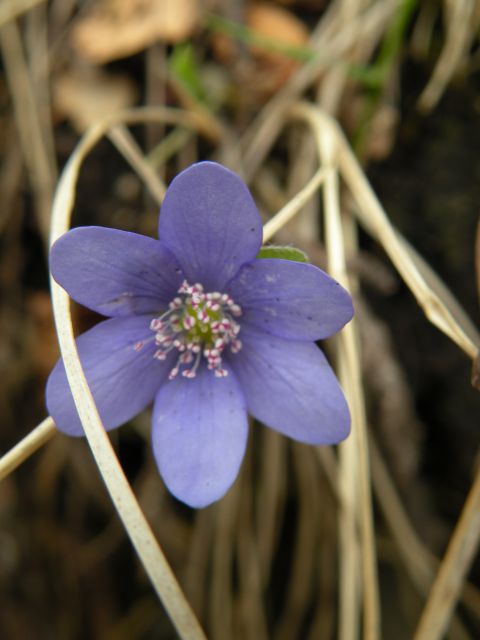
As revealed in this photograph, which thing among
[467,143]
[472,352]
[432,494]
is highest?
[467,143]

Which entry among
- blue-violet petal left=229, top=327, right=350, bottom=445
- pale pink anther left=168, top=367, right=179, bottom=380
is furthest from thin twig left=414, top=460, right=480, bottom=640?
pale pink anther left=168, top=367, right=179, bottom=380

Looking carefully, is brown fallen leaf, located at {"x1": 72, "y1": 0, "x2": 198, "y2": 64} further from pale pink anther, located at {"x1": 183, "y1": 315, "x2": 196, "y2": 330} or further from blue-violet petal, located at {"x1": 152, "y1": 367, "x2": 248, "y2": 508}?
blue-violet petal, located at {"x1": 152, "y1": 367, "x2": 248, "y2": 508}

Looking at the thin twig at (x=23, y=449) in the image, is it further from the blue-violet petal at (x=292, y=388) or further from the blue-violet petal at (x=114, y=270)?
the blue-violet petal at (x=292, y=388)

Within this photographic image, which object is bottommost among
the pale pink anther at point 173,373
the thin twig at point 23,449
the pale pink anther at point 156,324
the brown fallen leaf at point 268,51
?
the pale pink anther at point 173,373

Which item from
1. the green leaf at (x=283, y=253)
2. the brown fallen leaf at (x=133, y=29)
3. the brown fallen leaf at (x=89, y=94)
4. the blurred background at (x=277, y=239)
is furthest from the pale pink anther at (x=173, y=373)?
the brown fallen leaf at (x=133, y=29)

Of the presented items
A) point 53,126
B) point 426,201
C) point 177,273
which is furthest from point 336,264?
point 53,126

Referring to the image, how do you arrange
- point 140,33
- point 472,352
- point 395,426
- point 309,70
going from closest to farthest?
point 472,352, point 395,426, point 309,70, point 140,33

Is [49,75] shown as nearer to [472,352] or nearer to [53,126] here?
[53,126]
